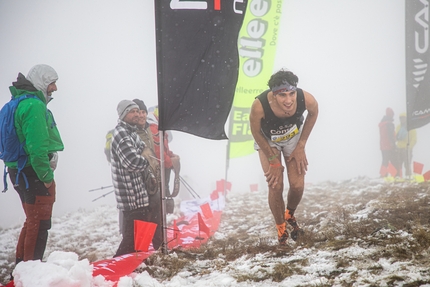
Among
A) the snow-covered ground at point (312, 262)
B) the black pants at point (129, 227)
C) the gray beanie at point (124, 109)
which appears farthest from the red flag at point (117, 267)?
the gray beanie at point (124, 109)

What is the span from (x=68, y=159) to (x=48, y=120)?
52693 mm

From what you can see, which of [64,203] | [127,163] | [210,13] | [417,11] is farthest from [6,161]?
[64,203]

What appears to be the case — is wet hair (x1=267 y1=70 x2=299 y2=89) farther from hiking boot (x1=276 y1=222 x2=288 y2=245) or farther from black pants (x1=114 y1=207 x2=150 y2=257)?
black pants (x1=114 y1=207 x2=150 y2=257)

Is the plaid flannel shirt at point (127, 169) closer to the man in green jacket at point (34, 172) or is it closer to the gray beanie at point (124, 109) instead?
the gray beanie at point (124, 109)

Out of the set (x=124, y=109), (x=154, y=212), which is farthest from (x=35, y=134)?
(x=154, y=212)

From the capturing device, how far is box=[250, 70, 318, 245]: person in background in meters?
3.68

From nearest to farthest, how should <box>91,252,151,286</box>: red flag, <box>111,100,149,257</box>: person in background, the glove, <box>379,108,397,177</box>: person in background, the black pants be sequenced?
<box>91,252,151,286</box>: red flag → the glove → the black pants → <box>111,100,149,257</box>: person in background → <box>379,108,397,177</box>: person in background

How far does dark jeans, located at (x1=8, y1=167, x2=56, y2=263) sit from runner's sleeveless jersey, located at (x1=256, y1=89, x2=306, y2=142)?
8.06ft

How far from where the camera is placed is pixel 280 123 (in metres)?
3.78

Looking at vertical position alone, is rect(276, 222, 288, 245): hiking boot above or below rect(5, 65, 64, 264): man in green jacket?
below

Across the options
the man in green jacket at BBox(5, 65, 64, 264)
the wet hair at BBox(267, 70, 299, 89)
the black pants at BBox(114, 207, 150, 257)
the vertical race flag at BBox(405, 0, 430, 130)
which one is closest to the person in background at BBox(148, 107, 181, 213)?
the black pants at BBox(114, 207, 150, 257)

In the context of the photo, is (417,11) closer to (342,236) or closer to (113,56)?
(342,236)

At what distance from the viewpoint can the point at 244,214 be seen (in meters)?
8.16

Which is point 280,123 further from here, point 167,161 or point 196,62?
point 167,161
